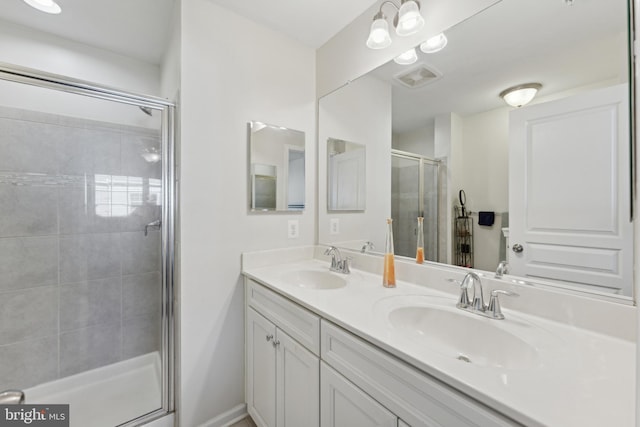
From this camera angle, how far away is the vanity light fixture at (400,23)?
1.19 meters

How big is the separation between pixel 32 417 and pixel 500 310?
2053mm

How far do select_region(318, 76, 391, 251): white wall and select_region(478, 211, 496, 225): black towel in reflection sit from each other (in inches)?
17.9

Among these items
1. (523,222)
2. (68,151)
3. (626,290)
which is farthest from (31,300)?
(626,290)

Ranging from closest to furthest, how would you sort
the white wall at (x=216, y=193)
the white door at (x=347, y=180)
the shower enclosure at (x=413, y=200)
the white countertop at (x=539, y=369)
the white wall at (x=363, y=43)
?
the white countertop at (x=539, y=369)
the white wall at (x=363, y=43)
the shower enclosure at (x=413, y=200)
the white wall at (x=216, y=193)
the white door at (x=347, y=180)

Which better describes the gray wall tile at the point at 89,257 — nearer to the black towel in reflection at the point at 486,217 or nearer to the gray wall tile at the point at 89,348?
the gray wall tile at the point at 89,348

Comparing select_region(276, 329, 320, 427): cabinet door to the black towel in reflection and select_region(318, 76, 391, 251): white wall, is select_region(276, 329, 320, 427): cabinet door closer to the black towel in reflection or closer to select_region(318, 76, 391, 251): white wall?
select_region(318, 76, 391, 251): white wall

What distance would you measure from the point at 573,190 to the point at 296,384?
124 cm

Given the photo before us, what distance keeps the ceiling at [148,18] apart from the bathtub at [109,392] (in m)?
2.13

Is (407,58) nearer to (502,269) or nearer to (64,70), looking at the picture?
(502,269)

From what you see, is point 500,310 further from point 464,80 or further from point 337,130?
point 337,130

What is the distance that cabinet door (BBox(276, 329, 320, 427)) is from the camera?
1.01 meters

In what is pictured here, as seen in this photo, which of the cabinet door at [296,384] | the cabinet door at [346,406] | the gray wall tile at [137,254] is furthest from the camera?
the gray wall tile at [137,254]

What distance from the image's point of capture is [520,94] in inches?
38.9

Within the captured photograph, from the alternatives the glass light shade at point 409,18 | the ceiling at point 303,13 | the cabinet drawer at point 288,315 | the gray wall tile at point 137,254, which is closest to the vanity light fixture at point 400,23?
the glass light shade at point 409,18
